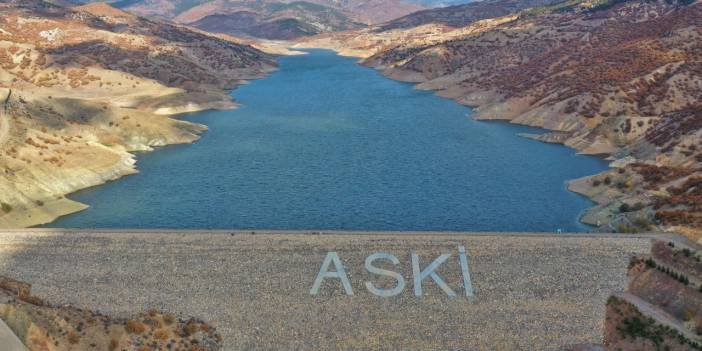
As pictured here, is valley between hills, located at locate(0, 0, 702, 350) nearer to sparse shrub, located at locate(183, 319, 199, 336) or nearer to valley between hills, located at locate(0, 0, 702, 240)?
sparse shrub, located at locate(183, 319, 199, 336)

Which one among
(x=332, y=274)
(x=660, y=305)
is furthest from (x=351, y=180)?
(x=660, y=305)

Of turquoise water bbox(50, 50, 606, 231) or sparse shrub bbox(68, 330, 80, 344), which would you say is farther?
turquoise water bbox(50, 50, 606, 231)

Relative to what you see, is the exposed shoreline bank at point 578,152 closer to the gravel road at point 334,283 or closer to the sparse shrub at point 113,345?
the gravel road at point 334,283

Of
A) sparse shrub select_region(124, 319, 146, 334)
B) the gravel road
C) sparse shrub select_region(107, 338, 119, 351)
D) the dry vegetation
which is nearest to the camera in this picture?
the dry vegetation

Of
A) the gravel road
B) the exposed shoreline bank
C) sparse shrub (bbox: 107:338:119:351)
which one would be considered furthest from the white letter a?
the exposed shoreline bank

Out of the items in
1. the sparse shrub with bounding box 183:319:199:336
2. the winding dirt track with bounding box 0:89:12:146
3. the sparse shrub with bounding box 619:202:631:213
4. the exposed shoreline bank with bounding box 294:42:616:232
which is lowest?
the sparse shrub with bounding box 183:319:199:336

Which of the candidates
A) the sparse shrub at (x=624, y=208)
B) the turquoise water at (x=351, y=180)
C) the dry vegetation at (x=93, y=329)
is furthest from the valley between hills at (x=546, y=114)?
the dry vegetation at (x=93, y=329)
